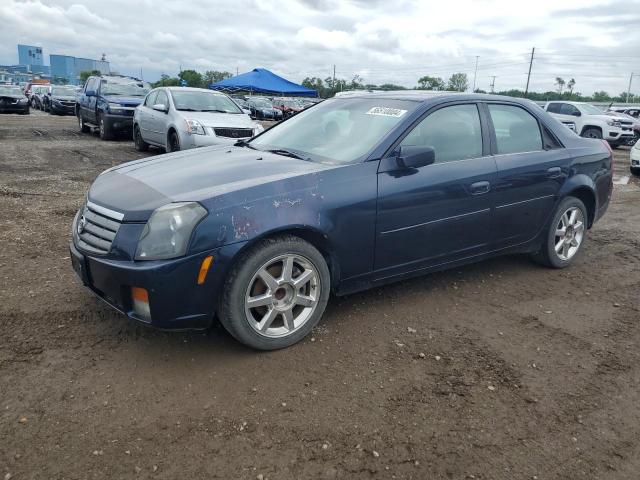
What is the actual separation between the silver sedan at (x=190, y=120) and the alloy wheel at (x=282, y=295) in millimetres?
6587

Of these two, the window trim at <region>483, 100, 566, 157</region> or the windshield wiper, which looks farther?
the window trim at <region>483, 100, 566, 157</region>

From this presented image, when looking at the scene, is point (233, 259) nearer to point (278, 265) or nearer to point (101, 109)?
point (278, 265)

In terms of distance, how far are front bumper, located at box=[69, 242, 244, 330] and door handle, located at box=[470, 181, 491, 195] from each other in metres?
1.96

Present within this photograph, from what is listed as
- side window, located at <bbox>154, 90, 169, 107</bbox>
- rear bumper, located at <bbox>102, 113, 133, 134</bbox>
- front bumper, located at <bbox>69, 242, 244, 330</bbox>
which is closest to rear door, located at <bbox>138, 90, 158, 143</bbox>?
side window, located at <bbox>154, 90, 169, 107</bbox>

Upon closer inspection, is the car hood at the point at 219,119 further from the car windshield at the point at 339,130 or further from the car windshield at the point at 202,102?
the car windshield at the point at 339,130

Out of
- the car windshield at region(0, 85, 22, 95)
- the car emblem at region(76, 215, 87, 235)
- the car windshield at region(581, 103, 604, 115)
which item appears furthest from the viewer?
the car windshield at region(0, 85, 22, 95)

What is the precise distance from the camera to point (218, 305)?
3082 millimetres

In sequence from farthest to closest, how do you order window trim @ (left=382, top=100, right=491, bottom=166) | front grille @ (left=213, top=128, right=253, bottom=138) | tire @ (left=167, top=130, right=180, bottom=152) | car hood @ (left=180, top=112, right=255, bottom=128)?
tire @ (left=167, top=130, right=180, bottom=152) < car hood @ (left=180, top=112, right=255, bottom=128) < front grille @ (left=213, top=128, right=253, bottom=138) < window trim @ (left=382, top=100, right=491, bottom=166)

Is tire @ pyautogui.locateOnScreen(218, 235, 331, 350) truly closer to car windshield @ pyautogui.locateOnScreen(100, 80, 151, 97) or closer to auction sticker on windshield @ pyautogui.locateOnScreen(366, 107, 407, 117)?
auction sticker on windshield @ pyautogui.locateOnScreen(366, 107, 407, 117)

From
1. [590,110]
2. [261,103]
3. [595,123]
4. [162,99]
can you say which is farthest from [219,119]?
[261,103]

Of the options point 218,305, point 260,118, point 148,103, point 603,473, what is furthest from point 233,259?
point 260,118

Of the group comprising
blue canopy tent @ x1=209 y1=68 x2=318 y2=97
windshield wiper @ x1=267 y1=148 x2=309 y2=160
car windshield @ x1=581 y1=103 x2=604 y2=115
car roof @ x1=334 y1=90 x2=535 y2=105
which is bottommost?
windshield wiper @ x1=267 y1=148 x2=309 y2=160

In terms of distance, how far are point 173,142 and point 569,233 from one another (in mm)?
7942

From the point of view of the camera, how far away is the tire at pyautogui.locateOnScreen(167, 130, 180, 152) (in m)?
10.4
